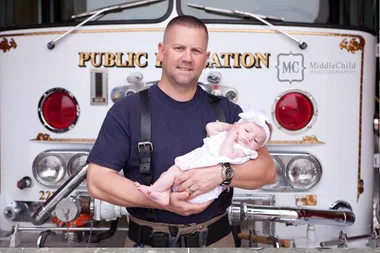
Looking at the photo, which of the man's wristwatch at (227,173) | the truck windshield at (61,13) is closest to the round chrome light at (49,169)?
the truck windshield at (61,13)

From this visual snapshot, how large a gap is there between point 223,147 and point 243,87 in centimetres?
122

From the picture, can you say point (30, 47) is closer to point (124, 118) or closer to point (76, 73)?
point (76, 73)

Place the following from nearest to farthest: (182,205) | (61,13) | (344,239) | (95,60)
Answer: (182,205) < (344,239) < (95,60) < (61,13)

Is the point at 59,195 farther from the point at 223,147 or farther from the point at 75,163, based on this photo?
the point at 223,147

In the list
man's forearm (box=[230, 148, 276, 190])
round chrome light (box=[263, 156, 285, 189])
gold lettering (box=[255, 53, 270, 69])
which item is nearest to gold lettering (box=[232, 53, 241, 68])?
gold lettering (box=[255, 53, 270, 69])

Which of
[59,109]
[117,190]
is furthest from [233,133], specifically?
[59,109]

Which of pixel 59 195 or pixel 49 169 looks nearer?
pixel 59 195

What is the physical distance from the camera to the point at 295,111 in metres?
3.69

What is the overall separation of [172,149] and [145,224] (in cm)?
38

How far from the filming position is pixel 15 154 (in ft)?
12.8

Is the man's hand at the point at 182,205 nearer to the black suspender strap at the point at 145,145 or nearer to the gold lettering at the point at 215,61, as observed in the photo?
the black suspender strap at the point at 145,145

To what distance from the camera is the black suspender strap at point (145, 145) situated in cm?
257

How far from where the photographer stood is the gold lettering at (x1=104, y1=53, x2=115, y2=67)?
3703mm

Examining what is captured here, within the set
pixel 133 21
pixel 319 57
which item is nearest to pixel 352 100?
pixel 319 57
